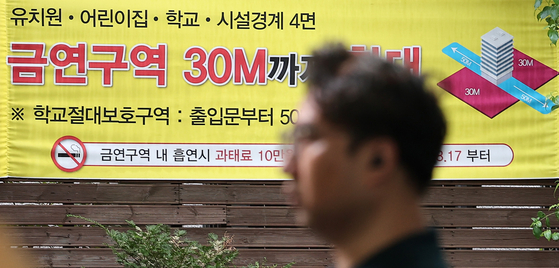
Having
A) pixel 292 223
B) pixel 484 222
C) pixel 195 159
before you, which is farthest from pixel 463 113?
pixel 195 159

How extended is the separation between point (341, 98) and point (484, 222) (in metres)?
3.57

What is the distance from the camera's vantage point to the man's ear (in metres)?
0.46

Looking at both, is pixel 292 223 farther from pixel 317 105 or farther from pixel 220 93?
pixel 317 105

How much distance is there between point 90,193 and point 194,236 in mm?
862

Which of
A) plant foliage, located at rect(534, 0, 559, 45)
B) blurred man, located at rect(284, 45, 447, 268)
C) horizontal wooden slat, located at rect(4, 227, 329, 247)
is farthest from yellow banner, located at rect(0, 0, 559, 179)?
blurred man, located at rect(284, 45, 447, 268)

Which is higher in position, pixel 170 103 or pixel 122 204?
pixel 170 103

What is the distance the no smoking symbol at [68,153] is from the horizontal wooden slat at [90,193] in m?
0.18

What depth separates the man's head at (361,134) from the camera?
18.0 inches

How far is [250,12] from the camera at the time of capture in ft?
11.5

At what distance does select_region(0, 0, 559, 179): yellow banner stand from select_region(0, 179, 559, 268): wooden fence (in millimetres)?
152

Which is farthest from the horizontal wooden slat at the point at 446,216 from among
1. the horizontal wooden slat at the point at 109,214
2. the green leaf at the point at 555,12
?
the green leaf at the point at 555,12

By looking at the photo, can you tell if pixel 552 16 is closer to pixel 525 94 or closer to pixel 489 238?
pixel 525 94

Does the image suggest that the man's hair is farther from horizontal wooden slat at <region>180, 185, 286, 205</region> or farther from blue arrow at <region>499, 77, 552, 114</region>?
blue arrow at <region>499, 77, 552, 114</region>

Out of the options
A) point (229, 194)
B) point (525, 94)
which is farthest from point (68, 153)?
point (525, 94)
